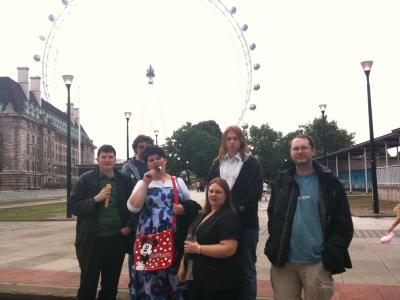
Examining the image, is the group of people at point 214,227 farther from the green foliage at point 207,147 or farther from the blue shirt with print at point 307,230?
the green foliage at point 207,147

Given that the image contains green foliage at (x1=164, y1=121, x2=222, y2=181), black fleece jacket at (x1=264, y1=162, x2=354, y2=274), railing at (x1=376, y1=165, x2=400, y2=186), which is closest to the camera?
black fleece jacket at (x1=264, y1=162, x2=354, y2=274)

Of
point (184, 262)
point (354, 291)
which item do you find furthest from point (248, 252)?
point (354, 291)

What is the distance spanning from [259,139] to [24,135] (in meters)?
50.0

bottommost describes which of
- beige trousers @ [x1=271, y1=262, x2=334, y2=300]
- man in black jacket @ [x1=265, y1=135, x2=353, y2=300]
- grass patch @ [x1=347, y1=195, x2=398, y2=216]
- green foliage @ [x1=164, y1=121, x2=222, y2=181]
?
grass patch @ [x1=347, y1=195, x2=398, y2=216]

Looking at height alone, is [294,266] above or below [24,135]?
below

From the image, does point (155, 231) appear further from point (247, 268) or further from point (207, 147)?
point (207, 147)

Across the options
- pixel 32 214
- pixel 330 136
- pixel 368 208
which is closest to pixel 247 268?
pixel 368 208

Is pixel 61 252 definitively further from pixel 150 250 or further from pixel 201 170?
pixel 201 170

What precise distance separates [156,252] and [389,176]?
27.7 meters

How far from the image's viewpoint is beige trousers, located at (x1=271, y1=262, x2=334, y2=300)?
4.15m

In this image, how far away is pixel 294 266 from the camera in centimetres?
430

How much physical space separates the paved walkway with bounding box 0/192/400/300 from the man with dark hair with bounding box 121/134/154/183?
1.82 metres

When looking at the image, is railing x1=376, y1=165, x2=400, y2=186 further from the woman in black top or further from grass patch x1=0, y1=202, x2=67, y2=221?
the woman in black top

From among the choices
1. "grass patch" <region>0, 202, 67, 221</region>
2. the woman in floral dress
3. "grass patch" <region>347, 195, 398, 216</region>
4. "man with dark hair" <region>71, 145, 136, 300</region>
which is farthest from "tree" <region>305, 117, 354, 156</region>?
the woman in floral dress
